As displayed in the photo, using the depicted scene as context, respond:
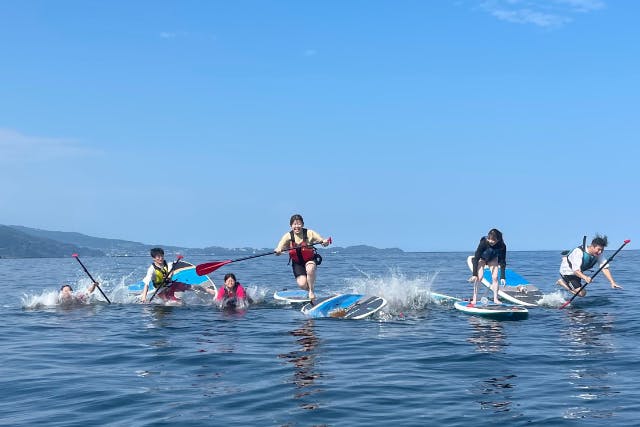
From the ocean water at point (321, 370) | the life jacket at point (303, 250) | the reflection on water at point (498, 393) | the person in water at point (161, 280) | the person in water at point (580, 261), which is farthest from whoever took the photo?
the person in water at point (161, 280)

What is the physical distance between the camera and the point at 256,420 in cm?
633

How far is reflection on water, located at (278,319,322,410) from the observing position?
7.29 metres

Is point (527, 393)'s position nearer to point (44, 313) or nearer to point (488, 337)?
point (488, 337)

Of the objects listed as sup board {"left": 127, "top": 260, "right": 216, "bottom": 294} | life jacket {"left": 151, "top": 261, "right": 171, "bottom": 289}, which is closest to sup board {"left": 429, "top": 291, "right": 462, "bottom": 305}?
sup board {"left": 127, "top": 260, "right": 216, "bottom": 294}

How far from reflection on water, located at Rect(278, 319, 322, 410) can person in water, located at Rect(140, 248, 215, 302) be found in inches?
215

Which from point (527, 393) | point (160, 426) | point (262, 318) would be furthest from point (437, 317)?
point (160, 426)

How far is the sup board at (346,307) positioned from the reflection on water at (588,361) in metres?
3.96

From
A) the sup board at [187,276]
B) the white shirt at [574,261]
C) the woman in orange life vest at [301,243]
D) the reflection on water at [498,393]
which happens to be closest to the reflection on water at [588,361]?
the reflection on water at [498,393]

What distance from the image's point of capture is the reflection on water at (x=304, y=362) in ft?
23.9

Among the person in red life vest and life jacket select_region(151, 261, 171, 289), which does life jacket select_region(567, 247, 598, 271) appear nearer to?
the person in red life vest

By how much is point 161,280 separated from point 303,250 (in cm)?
418

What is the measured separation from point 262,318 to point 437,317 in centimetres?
380

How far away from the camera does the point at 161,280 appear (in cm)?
1669

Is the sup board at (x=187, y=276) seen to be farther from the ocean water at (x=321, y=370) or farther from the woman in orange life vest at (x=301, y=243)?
the woman in orange life vest at (x=301, y=243)
